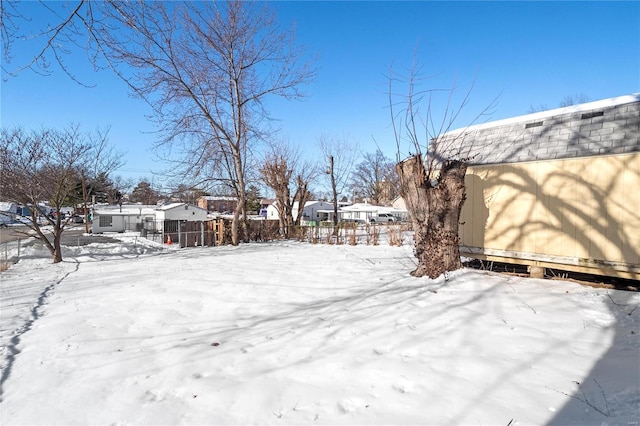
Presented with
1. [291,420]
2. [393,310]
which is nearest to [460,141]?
[393,310]

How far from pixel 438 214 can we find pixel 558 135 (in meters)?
2.53

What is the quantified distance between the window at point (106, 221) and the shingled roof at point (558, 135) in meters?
32.9

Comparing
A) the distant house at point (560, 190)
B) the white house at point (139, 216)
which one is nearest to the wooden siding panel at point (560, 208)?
A: the distant house at point (560, 190)

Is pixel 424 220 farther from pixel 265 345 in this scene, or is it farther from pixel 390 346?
pixel 265 345

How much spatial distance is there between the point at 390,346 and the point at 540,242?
4.42 m

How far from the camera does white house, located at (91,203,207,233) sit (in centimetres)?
2900

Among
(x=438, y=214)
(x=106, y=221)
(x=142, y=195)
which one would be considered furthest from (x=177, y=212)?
(x=142, y=195)

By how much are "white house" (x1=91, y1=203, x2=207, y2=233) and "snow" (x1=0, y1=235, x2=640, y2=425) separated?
2358 centimetres

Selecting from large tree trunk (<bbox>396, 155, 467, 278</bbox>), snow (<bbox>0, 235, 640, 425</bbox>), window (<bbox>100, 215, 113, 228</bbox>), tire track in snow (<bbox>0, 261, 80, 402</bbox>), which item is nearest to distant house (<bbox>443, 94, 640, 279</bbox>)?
snow (<bbox>0, 235, 640, 425</bbox>)

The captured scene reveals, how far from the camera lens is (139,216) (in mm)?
33625

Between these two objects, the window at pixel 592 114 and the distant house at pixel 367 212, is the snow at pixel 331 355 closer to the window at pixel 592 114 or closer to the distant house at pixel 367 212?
the window at pixel 592 114

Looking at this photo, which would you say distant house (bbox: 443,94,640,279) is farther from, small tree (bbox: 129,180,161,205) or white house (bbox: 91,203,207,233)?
small tree (bbox: 129,180,161,205)

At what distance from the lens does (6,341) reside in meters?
4.11

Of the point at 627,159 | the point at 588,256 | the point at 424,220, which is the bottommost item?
the point at 588,256
